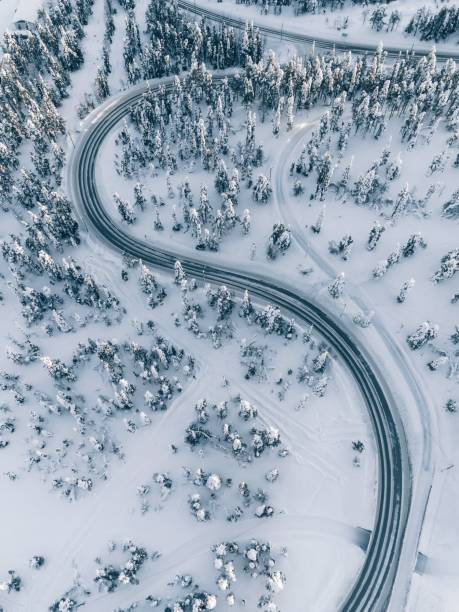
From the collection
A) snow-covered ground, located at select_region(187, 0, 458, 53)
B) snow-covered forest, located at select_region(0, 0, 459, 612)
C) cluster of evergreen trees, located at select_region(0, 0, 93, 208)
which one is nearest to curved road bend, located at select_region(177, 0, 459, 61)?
snow-covered ground, located at select_region(187, 0, 458, 53)

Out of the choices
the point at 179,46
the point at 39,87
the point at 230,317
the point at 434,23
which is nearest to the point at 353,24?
the point at 434,23

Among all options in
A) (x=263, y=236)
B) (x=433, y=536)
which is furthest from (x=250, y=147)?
(x=433, y=536)

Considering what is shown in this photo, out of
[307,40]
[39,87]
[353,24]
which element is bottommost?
[39,87]

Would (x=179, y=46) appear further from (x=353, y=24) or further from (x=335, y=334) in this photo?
(x=335, y=334)

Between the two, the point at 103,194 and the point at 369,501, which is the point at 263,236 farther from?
the point at 369,501

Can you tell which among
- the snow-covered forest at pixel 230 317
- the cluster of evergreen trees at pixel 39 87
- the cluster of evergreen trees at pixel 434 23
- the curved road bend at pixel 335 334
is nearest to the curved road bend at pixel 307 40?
the snow-covered forest at pixel 230 317

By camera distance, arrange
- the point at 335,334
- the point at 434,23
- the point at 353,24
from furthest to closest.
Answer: the point at 353,24 < the point at 434,23 < the point at 335,334

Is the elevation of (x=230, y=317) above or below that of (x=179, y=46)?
below
